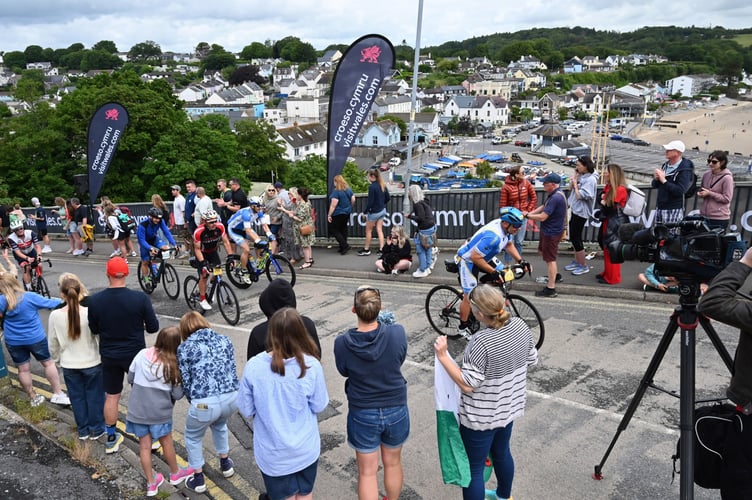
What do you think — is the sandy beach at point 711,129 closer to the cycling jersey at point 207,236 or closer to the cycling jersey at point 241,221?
the cycling jersey at point 241,221

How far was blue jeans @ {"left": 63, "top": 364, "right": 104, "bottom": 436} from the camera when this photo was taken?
5746mm

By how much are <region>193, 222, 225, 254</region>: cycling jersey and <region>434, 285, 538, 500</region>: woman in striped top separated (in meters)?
6.38

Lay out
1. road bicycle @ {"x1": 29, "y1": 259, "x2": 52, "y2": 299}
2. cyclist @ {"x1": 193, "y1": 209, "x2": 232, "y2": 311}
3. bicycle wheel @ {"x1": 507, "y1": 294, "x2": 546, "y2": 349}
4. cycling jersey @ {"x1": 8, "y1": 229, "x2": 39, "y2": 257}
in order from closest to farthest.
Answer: bicycle wheel @ {"x1": 507, "y1": 294, "x2": 546, "y2": 349} → cyclist @ {"x1": 193, "y1": 209, "x2": 232, "y2": 311} → cycling jersey @ {"x1": 8, "y1": 229, "x2": 39, "y2": 257} → road bicycle @ {"x1": 29, "y1": 259, "x2": 52, "y2": 299}

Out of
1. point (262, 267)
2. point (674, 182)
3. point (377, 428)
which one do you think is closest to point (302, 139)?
point (262, 267)

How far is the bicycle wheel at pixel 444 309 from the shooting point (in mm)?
7945

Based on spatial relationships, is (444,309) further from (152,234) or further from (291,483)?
(152,234)

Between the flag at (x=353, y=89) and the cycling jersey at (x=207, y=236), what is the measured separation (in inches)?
154

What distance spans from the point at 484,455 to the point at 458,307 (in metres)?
3.84

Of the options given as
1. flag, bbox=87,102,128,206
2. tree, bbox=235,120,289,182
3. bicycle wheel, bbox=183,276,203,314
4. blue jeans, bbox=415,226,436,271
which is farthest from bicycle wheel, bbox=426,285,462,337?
tree, bbox=235,120,289,182

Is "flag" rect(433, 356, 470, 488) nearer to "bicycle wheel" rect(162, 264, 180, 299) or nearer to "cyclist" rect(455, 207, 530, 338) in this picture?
"cyclist" rect(455, 207, 530, 338)

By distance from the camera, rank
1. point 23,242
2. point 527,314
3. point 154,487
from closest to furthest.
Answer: point 154,487 → point 527,314 → point 23,242

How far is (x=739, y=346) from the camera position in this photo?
3.41m

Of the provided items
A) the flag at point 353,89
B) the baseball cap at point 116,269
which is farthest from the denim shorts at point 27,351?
the flag at point 353,89

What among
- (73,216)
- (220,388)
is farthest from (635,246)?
(73,216)
